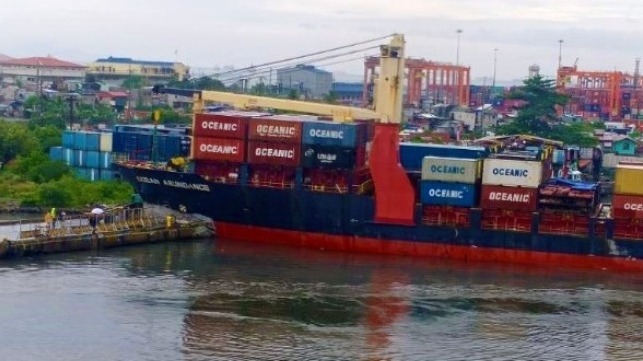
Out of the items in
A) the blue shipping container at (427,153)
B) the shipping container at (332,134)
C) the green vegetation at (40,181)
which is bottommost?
the green vegetation at (40,181)

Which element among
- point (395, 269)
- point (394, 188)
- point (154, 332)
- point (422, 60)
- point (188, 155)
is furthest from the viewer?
point (422, 60)

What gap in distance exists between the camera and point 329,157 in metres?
28.0

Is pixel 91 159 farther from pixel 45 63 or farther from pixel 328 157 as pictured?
pixel 45 63

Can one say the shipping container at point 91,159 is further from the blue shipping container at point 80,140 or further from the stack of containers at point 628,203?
the stack of containers at point 628,203

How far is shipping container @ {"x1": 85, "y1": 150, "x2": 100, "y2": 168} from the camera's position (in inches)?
1411

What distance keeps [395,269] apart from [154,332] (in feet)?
26.0

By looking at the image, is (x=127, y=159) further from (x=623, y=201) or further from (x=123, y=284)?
(x=623, y=201)

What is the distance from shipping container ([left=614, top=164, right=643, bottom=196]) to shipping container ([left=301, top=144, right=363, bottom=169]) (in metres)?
6.21

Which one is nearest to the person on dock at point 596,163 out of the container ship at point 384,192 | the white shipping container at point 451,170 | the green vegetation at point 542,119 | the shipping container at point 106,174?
the green vegetation at point 542,119

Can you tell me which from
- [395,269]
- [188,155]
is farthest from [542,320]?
[188,155]

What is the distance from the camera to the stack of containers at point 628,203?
26828mm

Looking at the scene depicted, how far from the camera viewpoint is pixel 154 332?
19.4m

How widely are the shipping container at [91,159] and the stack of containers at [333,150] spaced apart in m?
9.87

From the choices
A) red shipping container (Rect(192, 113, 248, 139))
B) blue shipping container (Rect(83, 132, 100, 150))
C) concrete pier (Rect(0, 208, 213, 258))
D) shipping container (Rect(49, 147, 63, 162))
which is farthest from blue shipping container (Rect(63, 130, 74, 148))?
red shipping container (Rect(192, 113, 248, 139))
